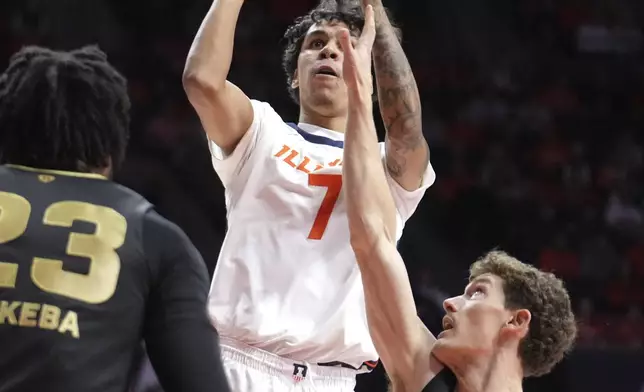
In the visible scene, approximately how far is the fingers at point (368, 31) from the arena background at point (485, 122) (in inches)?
134

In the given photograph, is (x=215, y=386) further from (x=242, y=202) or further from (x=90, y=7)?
(x=90, y=7)

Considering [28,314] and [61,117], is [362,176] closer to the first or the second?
[61,117]

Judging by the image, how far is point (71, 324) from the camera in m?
1.94

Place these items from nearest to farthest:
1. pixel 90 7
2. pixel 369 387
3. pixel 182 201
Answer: pixel 369 387 < pixel 182 201 < pixel 90 7

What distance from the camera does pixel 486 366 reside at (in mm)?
3307

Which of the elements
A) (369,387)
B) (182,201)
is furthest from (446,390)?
Result: (182,201)

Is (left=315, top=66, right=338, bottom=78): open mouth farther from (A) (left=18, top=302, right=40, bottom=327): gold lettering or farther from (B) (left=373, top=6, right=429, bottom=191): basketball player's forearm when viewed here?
(A) (left=18, top=302, right=40, bottom=327): gold lettering

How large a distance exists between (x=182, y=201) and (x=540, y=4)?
465 centimetres

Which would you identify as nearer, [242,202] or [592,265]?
[242,202]

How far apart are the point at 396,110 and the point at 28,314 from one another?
1.98 meters

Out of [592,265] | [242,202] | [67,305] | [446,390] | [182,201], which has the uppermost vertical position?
[67,305]

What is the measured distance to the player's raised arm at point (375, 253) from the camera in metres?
3.23

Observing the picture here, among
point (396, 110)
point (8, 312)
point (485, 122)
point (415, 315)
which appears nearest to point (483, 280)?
point (415, 315)

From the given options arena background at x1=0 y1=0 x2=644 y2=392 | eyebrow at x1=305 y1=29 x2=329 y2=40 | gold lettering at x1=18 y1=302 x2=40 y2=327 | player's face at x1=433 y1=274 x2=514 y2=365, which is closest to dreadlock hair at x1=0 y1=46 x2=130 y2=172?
gold lettering at x1=18 y1=302 x2=40 y2=327
